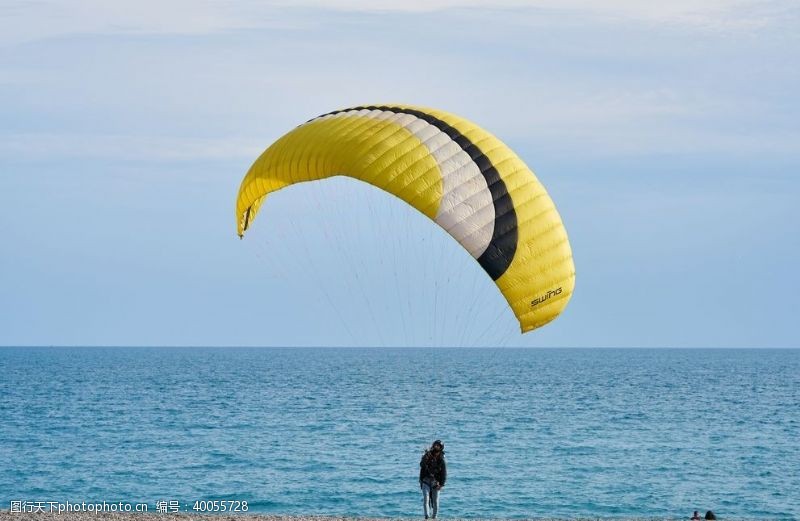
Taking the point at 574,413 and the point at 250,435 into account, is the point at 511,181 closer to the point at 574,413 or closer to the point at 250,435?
the point at 250,435

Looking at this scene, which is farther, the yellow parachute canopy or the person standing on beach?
the person standing on beach

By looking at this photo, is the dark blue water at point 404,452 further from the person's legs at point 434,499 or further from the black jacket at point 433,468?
the black jacket at point 433,468

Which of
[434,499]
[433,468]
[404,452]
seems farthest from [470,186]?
[404,452]

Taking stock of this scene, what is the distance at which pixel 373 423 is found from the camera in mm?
48625

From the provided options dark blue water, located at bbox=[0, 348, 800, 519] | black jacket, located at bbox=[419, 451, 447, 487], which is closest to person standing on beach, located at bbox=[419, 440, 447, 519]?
black jacket, located at bbox=[419, 451, 447, 487]

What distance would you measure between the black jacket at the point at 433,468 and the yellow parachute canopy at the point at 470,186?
2.80 metres

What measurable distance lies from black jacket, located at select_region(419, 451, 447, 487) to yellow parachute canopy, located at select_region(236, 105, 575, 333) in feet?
9.19

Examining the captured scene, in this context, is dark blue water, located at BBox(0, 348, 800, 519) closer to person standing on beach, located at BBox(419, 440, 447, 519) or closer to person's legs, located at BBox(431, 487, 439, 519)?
person's legs, located at BBox(431, 487, 439, 519)

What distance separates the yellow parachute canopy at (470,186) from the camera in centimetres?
1733

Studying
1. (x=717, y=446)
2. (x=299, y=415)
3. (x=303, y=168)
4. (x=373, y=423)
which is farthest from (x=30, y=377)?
(x=303, y=168)

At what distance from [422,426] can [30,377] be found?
62274mm

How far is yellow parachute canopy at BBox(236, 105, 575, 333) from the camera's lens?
17328 millimetres

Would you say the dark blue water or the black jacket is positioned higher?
the black jacket

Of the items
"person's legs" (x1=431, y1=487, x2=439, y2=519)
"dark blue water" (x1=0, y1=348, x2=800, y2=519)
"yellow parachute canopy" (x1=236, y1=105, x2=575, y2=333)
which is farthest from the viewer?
"dark blue water" (x1=0, y1=348, x2=800, y2=519)
